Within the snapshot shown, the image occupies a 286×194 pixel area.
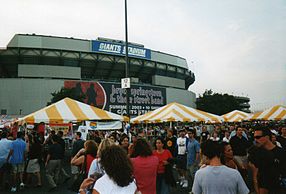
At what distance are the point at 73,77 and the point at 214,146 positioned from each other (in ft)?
156

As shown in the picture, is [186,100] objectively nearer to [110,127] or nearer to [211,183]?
[110,127]

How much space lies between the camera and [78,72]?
48781 millimetres

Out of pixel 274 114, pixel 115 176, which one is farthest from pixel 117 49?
pixel 115 176

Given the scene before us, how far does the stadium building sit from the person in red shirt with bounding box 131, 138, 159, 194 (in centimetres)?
4310

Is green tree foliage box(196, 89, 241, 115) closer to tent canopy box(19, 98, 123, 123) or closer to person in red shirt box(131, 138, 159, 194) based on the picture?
tent canopy box(19, 98, 123, 123)

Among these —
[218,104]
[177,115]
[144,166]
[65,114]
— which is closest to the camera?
[144,166]

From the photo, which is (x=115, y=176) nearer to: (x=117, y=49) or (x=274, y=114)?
(x=274, y=114)

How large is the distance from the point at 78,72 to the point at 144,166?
4656 cm

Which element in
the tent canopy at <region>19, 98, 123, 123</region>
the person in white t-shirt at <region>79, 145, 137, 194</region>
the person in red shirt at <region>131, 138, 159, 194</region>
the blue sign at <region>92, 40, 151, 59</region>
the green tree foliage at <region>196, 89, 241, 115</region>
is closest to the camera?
the person in white t-shirt at <region>79, 145, 137, 194</region>

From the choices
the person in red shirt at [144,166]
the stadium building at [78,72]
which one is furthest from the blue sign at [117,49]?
the person in red shirt at [144,166]

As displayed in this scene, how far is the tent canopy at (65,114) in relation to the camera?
35.2 ft

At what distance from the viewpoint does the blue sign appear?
4888cm

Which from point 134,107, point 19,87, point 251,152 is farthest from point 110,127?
point 134,107

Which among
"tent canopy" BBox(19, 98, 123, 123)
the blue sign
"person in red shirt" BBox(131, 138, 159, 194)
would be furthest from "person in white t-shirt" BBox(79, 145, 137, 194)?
the blue sign
